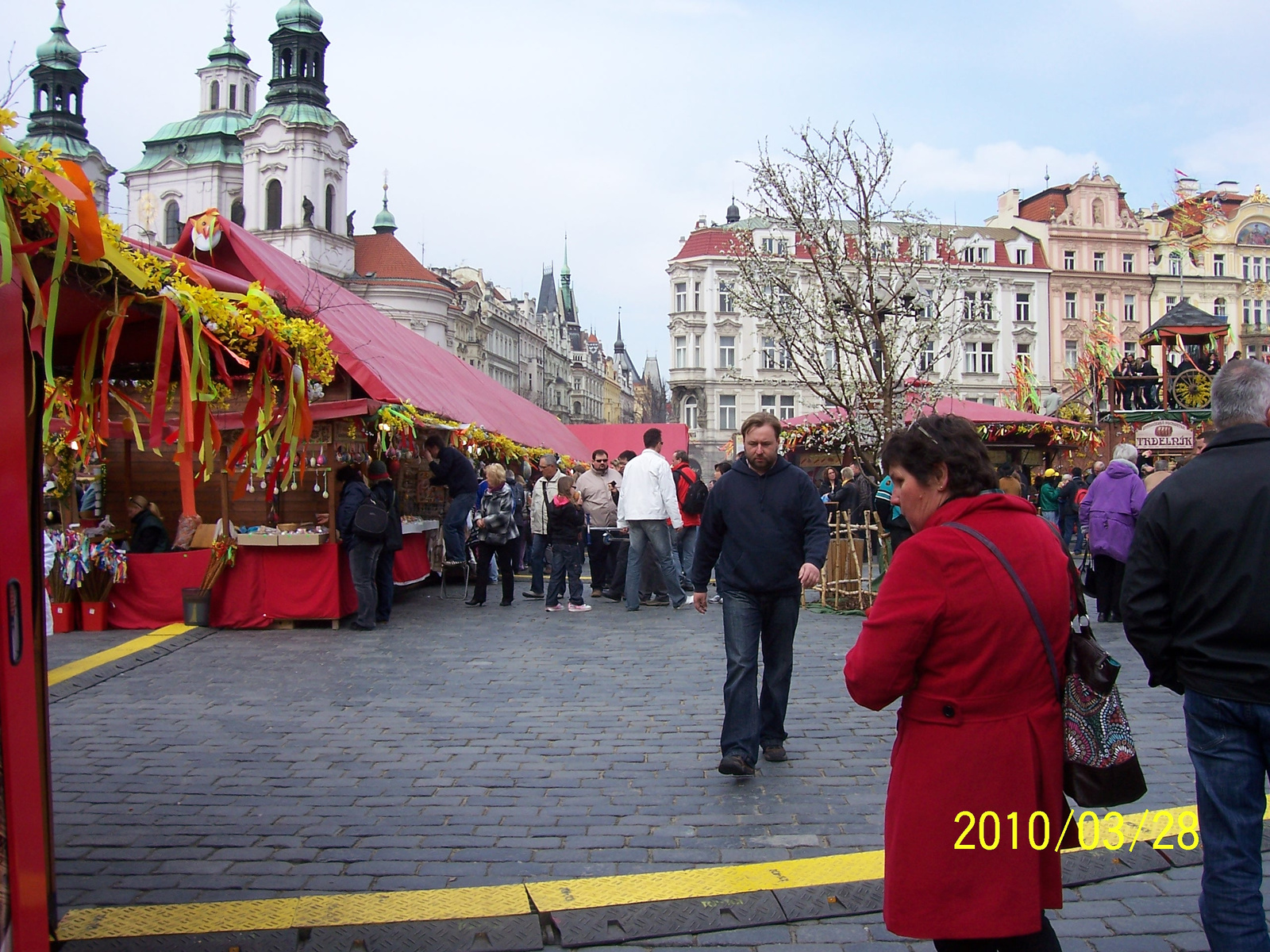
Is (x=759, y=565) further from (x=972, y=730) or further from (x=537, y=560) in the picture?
(x=537, y=560)

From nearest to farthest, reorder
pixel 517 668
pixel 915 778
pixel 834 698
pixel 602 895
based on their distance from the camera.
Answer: pixel 915 778
pixel 602 895
pixel 834 698
pixel 517 668

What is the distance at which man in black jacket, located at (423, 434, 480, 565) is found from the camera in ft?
42.0

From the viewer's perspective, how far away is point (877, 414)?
11828 mm

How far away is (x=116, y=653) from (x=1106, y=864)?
26.6ft

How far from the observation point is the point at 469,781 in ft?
17.1

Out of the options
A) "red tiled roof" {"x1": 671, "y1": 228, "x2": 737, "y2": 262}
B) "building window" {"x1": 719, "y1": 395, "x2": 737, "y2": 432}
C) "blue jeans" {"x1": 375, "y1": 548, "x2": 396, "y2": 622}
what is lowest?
"blue jeans" {"x1": 375, "y1": 548, "x2": 396, "y2": 622}

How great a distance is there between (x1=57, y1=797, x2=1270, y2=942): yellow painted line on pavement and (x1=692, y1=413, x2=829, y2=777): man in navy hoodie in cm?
120

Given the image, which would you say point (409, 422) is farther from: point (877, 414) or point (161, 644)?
point (877, 414)

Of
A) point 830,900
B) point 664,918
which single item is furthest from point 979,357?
point 664,918

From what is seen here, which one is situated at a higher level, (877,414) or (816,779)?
(877,414)

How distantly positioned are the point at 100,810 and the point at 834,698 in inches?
183

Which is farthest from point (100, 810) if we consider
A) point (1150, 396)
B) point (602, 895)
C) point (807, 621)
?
point (1150, 396)

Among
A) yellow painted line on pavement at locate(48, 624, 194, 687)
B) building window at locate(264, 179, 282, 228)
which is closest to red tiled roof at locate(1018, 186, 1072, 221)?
building window at locate(264, 179, 282, 228)

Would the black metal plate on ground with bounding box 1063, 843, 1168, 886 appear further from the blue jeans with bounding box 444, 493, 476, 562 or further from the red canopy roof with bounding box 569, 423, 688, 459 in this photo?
the red canopy roof with bounding box 569, 423, 688, 459
